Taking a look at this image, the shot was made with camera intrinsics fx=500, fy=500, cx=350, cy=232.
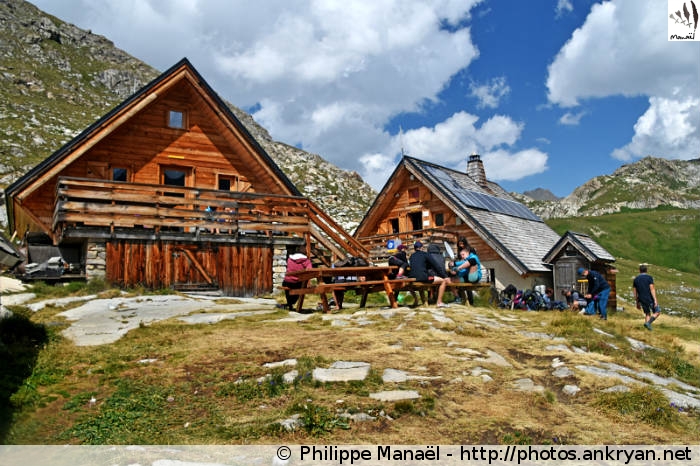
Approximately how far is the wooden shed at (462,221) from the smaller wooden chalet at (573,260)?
0.79 metres

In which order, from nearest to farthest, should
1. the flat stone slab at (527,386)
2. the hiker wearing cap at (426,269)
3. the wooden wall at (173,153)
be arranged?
the flat stone slab at (527,386) < the hiker wearing cap at (426,269) < the wooden wall at (173,153)

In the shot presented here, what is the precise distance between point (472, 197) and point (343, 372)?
86.7 ft

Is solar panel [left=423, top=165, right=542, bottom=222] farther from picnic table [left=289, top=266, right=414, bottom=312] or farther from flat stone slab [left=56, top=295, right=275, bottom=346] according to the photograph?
flat stone slab [left=56, top=295, right=275, bottom=346]

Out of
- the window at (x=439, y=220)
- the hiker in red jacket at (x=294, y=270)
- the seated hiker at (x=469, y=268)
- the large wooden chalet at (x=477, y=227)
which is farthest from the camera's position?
the window at (x=439, y=220)

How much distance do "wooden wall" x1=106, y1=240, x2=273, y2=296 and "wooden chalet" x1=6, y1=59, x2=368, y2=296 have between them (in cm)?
3

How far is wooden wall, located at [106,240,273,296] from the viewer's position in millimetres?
15195

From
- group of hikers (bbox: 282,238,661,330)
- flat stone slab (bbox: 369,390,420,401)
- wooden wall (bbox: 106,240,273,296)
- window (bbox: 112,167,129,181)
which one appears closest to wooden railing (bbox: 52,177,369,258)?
wooden wall (bbox: 106,240,273,296)

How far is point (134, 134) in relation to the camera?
19.7 metres

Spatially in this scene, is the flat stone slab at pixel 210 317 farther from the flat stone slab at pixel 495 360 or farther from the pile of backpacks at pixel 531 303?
the pile of backpacks at pixel 531 303

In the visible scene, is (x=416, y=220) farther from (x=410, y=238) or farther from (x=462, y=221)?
(x=462, y=221)

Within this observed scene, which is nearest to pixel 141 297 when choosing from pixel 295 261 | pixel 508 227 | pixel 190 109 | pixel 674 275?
pixel 295 261

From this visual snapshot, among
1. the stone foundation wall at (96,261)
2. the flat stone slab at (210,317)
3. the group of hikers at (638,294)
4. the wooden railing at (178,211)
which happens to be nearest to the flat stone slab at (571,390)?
the flat stone slab at (210,317)

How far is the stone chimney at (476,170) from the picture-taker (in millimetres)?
37406

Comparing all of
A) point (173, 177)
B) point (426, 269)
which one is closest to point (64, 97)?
point (173, 177)
